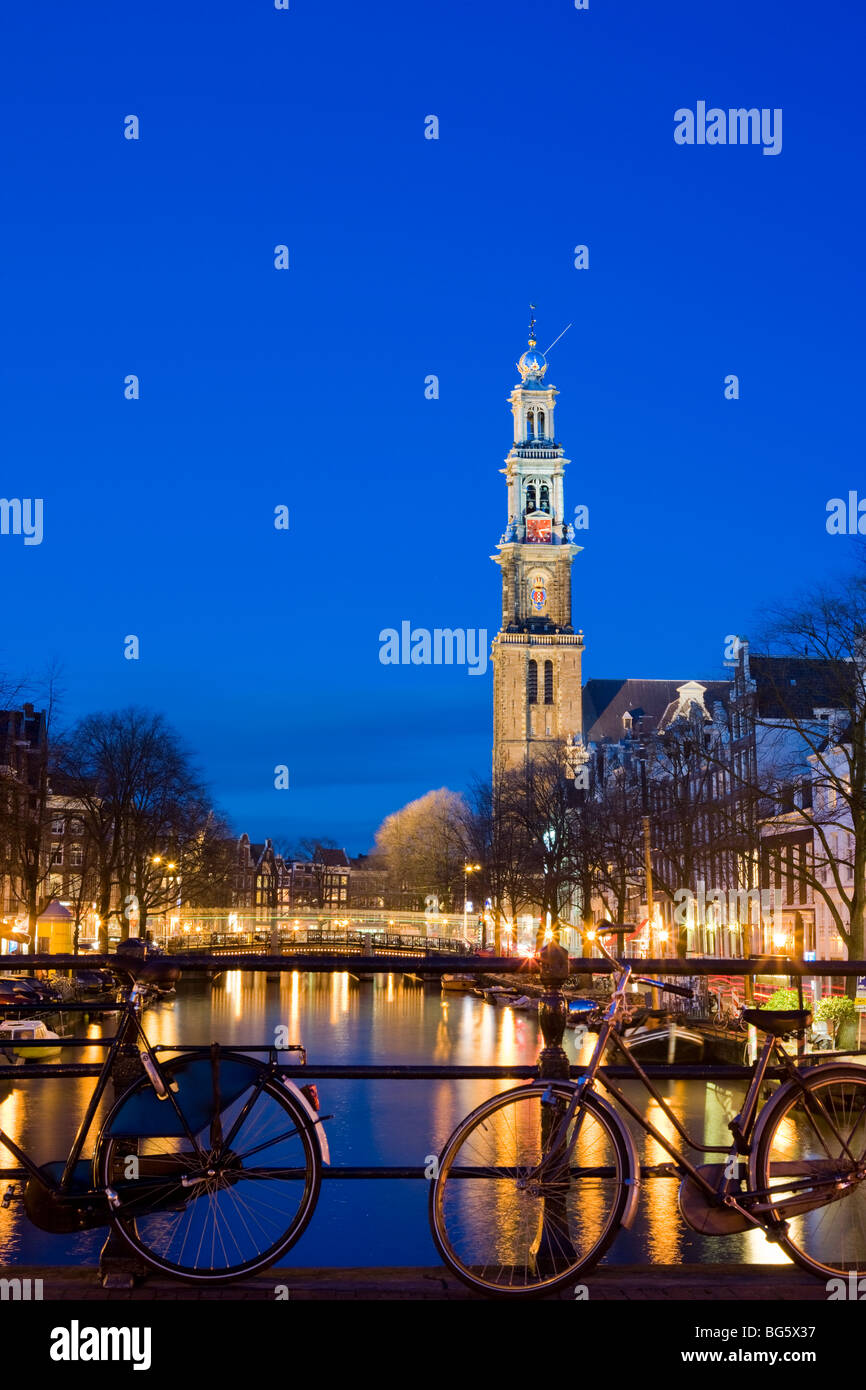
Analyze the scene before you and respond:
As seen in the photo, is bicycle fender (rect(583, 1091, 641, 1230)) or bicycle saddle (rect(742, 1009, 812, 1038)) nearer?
bicycle fender (rect(583, 1091, 641, 1230))

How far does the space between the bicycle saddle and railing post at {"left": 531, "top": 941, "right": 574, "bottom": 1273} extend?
951mm

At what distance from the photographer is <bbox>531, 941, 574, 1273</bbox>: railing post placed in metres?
6.79

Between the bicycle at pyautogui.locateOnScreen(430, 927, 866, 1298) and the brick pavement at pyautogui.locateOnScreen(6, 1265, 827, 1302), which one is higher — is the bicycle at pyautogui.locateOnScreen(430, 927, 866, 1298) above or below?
above

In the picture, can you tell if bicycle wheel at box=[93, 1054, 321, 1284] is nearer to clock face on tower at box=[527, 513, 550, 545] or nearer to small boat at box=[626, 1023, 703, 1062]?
small boat at box=[626, 1023, 703, 1062]

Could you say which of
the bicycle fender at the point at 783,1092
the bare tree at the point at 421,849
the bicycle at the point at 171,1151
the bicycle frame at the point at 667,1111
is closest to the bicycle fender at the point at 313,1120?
the bicycle at the point at 171,1151

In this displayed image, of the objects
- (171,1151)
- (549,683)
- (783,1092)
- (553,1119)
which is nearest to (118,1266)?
(171,1151)

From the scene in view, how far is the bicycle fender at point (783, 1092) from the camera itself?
269 inches

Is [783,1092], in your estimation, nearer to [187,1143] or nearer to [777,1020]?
[777,1020]

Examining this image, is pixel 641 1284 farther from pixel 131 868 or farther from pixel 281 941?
pixel 281 941

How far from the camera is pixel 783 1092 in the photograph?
6883 mm

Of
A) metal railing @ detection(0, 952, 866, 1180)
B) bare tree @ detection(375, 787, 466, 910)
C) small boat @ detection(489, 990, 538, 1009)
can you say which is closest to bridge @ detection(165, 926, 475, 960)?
bare tree @ detection(375, 787, 466, 910)

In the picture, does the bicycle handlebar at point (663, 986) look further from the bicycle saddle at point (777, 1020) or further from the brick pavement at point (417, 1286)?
the brick pavement at point (417, 1286)

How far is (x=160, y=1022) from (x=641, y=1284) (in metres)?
53.8

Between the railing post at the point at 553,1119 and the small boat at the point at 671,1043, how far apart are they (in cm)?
3479
